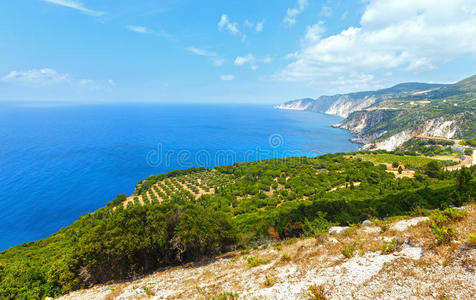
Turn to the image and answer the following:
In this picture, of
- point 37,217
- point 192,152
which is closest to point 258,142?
point 192,152

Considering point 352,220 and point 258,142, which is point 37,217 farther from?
point 258,142

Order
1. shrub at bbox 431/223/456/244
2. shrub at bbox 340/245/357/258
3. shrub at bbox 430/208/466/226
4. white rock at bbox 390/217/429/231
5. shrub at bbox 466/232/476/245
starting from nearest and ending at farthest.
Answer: shrub at bbox 466/232/476/245 < shrub at bbox 431/223/456/244 < shrub at bbox 430/208/466/226 < shrub at bbox 340/245/357/258 < white rock at bbox 390/217/429/231

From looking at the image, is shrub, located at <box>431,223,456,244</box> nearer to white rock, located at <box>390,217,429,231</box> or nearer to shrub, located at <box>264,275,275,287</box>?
white rock, located at <box>390,217,429,231</box>

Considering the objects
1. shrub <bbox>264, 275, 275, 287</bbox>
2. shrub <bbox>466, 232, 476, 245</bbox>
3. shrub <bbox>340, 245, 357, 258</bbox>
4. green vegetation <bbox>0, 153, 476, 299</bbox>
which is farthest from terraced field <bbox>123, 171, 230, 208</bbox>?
shrub <bbox>466, 232, 476, 245</bbox>

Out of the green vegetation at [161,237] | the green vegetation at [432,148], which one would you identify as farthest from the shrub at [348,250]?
the green vegetation at [432,148]

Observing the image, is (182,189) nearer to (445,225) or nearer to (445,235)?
(445,225)

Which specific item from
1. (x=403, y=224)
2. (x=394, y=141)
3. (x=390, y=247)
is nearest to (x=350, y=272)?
(x=390, y=247)

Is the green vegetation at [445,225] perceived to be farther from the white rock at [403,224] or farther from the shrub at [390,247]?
the white rock at [403,224]
